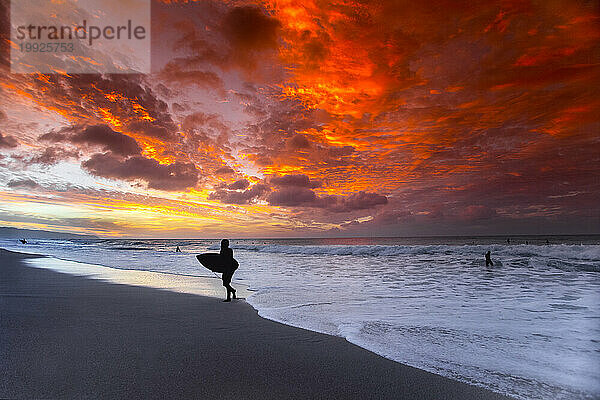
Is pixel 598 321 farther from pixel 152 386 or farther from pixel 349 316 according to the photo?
pixel 152 386

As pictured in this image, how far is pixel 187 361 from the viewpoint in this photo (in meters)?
4.70

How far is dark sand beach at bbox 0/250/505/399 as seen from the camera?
12.5 feet

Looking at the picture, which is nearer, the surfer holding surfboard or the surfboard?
the surfer holding surfboard

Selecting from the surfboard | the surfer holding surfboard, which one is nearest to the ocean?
the surfer holding surfboard

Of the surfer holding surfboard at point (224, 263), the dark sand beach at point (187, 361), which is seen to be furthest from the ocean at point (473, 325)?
the surfer holding surfboard at point (224, 263)

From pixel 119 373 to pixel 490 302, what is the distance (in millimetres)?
9948

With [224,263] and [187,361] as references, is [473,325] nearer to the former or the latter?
[187,361]

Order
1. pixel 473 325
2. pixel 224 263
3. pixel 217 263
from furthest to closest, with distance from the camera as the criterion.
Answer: pixel 217 263 → pixel 224 263 → pixel 473 325

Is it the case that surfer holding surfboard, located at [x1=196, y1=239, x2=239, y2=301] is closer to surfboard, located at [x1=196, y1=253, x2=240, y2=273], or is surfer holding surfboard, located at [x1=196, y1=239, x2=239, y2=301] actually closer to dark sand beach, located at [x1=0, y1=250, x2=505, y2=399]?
surfboard, located at [x1=196, y1=253, x2=240, y2=273]

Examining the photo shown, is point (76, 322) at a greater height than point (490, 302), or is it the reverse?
point (76, 322)

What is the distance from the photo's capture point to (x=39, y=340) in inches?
217

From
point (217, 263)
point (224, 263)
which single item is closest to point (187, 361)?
point (224, 263)

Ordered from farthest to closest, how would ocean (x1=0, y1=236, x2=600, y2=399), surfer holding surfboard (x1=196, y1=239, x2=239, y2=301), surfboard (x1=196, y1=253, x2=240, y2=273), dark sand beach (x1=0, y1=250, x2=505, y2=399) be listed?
surfboard (x1=196, y1=253, x2=240, y2=273)
surfer holding surfboard (x1=196, y1=239, x2=239, y2=301)
ocean (x1=0, y1=236, x2=600, y2=399)
dark sand beach (x1=0, y1=250, x2=505, y2=399)

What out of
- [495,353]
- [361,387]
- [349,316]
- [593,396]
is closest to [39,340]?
[361,387]
